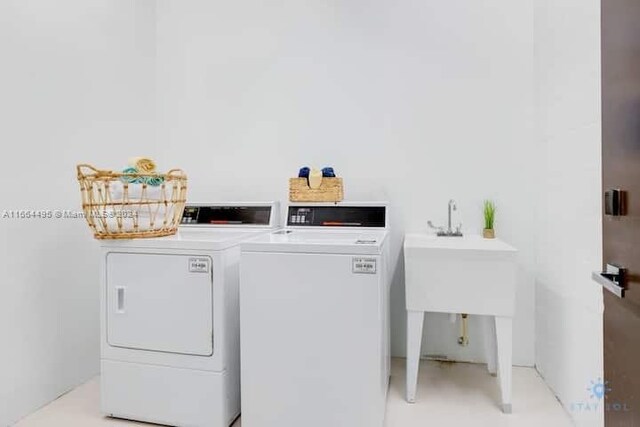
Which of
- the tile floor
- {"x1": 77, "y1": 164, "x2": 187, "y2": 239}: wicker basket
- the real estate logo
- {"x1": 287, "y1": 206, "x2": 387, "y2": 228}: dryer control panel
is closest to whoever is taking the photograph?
the real estate logo

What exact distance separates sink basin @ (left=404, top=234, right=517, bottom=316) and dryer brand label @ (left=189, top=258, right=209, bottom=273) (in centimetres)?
100

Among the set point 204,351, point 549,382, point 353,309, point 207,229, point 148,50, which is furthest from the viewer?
point 148,50

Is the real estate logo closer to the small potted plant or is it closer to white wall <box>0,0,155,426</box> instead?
the small potted plant

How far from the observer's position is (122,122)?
2.62 metres

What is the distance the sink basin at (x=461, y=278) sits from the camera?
1954mm

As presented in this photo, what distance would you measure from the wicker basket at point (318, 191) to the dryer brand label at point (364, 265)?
0.78 metres

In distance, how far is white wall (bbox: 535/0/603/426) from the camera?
169 centimetres

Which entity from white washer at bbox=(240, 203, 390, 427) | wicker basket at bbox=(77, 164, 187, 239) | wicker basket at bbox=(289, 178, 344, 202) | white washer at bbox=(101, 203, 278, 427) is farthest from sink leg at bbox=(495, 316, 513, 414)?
wicker basket at bbox=(77, 164, 187, 239)

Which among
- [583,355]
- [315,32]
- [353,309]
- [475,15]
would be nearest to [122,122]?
[315,32]

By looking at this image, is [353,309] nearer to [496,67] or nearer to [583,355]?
[583,355]

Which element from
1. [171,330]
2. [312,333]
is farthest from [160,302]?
[312,333]

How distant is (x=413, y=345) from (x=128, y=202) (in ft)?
5.29

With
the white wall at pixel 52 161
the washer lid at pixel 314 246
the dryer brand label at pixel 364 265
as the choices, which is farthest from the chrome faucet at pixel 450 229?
the white wall at pixel 52 161

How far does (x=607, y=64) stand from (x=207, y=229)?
2.11 m
